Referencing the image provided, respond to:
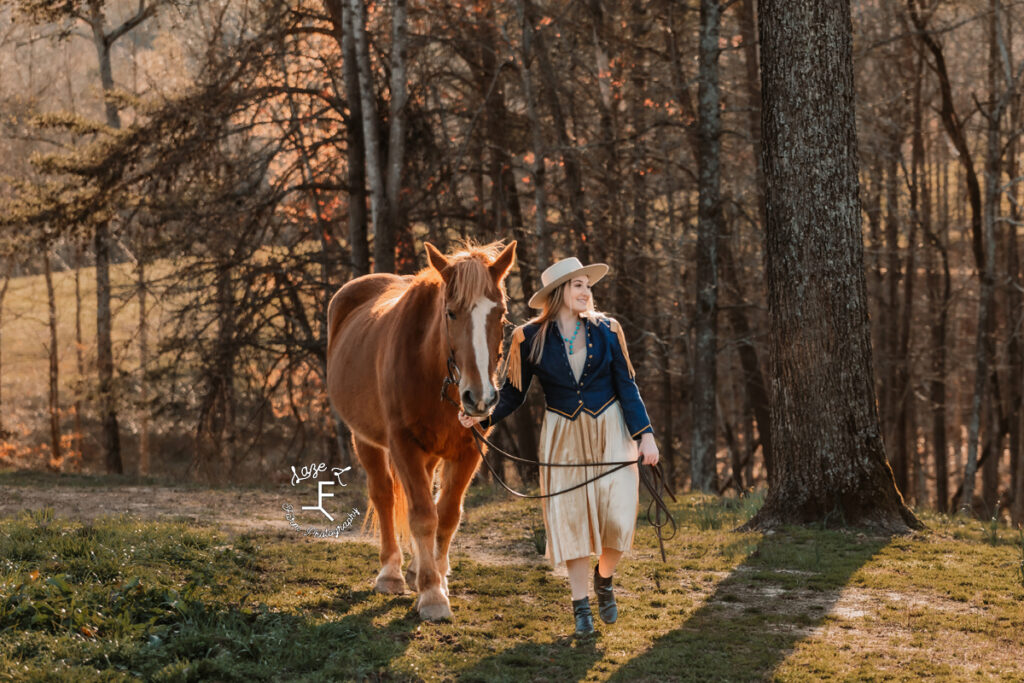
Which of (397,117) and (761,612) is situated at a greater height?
(397,117)

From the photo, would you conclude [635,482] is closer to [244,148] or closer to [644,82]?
[244,148]

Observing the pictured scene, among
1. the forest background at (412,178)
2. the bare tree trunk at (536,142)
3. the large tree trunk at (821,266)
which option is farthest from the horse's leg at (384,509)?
the forest background at (412,178)

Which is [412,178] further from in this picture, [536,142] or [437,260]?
[437,260]

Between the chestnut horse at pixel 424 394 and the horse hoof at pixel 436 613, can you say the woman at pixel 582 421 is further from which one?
the horse hoof at pixel 436 613

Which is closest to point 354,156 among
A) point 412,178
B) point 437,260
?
point 412,178

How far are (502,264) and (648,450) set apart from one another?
126 centimetres

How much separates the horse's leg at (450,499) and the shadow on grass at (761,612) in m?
1.44

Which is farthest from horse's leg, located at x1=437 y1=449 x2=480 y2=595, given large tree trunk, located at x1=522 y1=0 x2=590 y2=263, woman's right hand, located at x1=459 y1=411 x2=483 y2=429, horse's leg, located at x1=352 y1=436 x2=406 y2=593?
large tree trunk, located at x1=522 y1=0 x2=590 y2=263

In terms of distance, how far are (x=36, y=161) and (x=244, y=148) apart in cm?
314

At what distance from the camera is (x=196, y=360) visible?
1398 cm

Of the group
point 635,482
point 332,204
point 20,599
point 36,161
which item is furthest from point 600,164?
point 20,599

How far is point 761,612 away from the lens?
557 centimetres

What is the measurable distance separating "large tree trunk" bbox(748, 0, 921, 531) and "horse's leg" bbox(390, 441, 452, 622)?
139 inches

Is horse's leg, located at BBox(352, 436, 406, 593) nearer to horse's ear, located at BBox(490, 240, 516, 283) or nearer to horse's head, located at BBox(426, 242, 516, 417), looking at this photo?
horse's head, located at BBox(426, 242, 516, 417)
